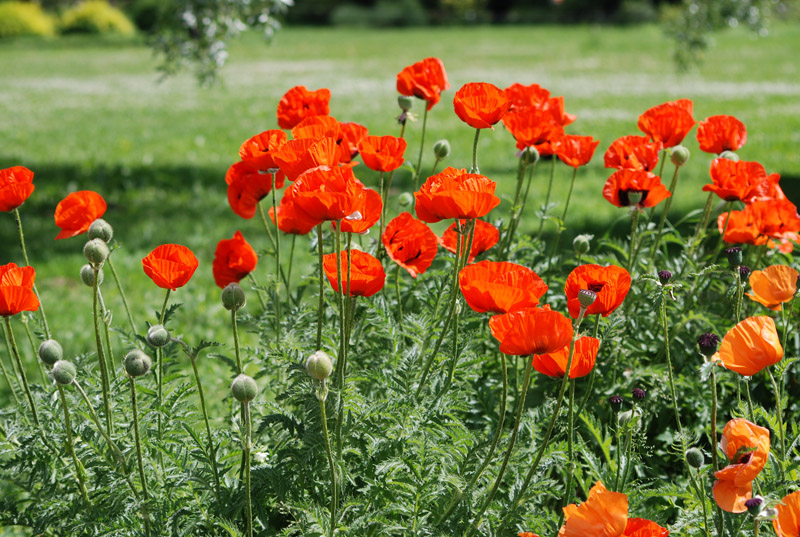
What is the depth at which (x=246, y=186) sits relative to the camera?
1.90 metres

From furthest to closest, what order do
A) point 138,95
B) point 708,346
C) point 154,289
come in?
point 138,95 < point 154,289 < point 708,346

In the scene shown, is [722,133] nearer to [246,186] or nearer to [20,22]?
[246,186]

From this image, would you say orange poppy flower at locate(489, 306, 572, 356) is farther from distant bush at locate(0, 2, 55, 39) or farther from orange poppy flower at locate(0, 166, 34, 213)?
distant bush at locate(0, 2, 55, 39)

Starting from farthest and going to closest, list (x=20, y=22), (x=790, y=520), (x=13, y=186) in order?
(x=20, y=22) → (x=13, y=186) → (x=790, y=520)

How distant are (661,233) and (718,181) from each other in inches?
11.1

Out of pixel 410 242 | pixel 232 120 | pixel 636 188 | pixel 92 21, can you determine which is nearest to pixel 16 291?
pixel 410 242

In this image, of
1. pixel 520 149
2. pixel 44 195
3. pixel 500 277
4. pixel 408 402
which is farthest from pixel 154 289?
pixel 500 277

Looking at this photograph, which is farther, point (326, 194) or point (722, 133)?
point (722, 133)

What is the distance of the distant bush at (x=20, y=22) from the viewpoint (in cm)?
2783

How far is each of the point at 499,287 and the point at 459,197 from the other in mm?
188

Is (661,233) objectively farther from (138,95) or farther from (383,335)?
(138,95)

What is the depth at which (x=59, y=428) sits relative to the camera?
5.80ft

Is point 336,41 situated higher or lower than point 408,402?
lower

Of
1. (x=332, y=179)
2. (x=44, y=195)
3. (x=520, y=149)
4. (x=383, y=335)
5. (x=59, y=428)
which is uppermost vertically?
(x=332, y=179)
